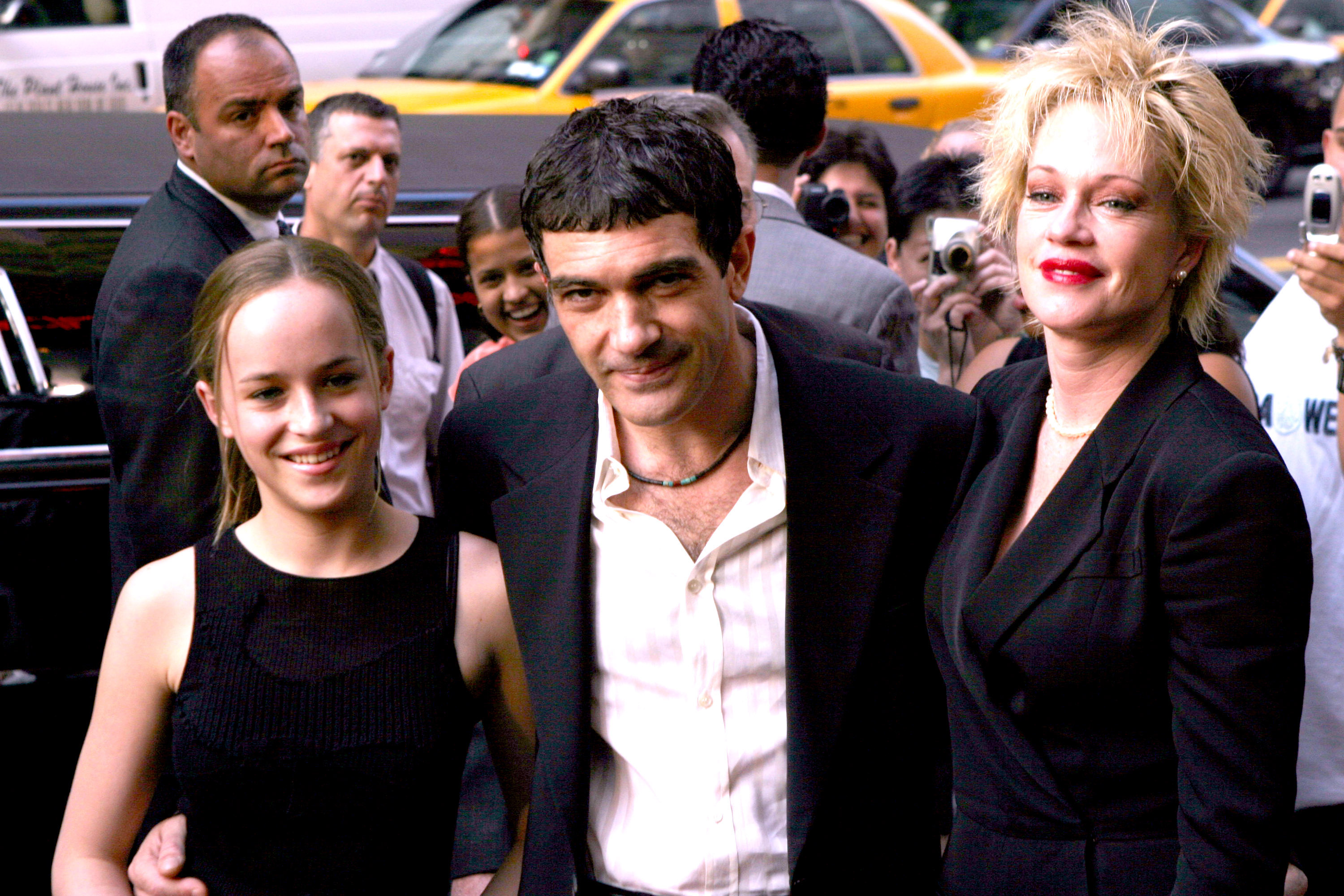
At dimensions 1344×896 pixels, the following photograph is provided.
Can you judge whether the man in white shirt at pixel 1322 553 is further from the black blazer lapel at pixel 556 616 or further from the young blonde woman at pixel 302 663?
the young blonde woman at pixel 302 663

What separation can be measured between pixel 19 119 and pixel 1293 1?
13.8m

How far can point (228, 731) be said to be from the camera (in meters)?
2.13

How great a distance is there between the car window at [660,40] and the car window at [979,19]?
Result: 431 centimetres

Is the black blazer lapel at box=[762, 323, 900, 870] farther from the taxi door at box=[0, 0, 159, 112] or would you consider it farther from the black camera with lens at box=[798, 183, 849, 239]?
the taxi door at box=[0, 0, 159, 112]

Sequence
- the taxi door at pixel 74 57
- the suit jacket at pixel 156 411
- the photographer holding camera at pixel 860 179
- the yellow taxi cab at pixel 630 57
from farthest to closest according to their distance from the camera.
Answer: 1. the taxi door at pixel 74 57
2. the yellow taxi cab at pixel 630 57
3. the photographer holding camera at pixel 860 179
4. the suit jacket at pixel 156 411

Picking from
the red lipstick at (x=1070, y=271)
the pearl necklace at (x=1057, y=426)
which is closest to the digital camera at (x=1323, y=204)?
the pearl necklace at (x=1057, y=426)

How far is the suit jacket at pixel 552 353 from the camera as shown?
8.61ft

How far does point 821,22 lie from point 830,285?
701 cm

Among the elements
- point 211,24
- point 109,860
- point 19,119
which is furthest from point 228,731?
point 19,119

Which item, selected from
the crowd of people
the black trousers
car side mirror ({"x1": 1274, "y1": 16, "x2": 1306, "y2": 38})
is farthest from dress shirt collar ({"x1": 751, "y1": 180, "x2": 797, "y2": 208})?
car side mirror ({"x1": 1274, "y1": 16, "x2": 1306, "y2": 38})

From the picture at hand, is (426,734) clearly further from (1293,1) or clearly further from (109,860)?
(1293,1)

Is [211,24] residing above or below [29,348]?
above

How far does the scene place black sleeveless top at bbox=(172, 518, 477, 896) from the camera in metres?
2.14

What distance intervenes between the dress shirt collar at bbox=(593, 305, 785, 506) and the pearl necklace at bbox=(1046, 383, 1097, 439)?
1.38 feet
